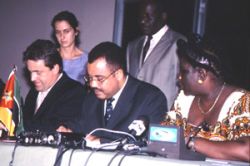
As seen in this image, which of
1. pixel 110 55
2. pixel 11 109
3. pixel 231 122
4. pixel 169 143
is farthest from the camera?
pixel 110 55

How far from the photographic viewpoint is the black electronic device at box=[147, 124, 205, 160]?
1.85 metres

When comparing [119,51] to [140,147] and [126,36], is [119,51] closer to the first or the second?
[140,147]

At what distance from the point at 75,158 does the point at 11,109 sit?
34.6 inches

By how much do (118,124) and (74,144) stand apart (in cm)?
67

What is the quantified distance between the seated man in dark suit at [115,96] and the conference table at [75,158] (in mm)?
705

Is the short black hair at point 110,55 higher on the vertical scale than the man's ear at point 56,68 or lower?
higher

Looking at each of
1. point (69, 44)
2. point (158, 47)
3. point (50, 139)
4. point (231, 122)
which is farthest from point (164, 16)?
point (50, 139)

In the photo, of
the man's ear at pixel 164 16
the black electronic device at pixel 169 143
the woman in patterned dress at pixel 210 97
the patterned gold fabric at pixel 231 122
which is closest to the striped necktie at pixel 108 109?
the woman in patterned dress at pixel 210 97

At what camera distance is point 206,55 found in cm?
237

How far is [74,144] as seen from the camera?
2.12 m

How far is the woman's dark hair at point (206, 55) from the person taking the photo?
7.78 feet

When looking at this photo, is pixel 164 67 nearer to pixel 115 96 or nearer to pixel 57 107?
pixel 115 96

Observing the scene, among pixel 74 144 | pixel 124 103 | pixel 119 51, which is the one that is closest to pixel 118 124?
pixel 124 103

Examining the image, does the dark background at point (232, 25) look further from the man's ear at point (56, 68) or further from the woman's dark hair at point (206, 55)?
the woman's dark hair at point (206, 55)
